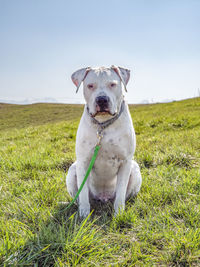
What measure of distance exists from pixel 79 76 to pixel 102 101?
0.53 metres

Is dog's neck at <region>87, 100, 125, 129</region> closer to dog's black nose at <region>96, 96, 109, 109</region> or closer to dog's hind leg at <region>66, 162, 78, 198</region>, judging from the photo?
dog's black nose at <region>96, 96, 109, 109</region>

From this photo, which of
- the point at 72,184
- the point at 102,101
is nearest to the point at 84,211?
the point at 72,184

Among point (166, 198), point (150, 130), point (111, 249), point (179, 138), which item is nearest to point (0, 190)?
point (111, 249)

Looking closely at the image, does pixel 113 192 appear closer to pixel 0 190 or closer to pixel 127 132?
pixel 127 132

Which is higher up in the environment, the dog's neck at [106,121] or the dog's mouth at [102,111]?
the dog's mouth at [102,111]

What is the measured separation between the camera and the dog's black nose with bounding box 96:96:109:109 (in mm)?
2330

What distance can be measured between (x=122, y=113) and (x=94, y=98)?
40cm

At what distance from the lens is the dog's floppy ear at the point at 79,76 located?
262cm

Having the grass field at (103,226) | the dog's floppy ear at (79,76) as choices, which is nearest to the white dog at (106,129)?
the dog's floppy ear at (79,76)

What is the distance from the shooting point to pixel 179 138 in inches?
239

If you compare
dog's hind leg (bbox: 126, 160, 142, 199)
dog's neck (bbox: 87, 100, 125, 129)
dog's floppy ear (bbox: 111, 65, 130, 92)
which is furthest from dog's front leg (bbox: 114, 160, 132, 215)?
dog's floppy ear (bbox: 111, 65, 130, 92)

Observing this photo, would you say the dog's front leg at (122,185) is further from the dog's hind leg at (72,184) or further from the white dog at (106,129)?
the dog's hind leg at (72,184)

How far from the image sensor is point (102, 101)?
7.64 feet

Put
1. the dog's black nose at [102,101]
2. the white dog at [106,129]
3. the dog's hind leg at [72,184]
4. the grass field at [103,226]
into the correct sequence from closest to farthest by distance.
Answer: the grass field at [103,226], the dog's black nose at [102,101], the white dog at [106,129], the dog's hind leg at [72,184]
